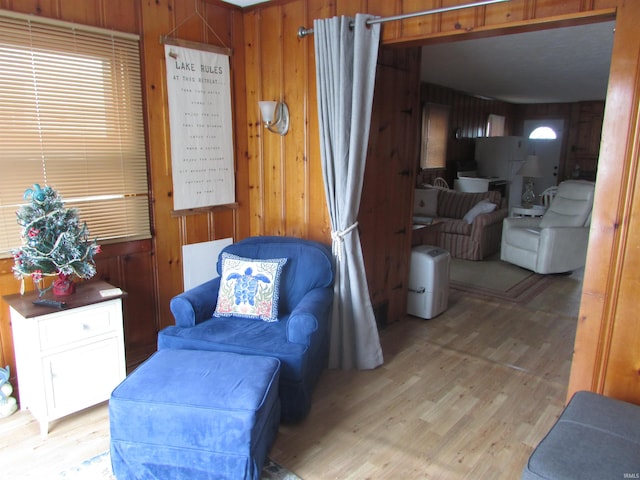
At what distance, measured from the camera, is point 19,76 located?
2424 millimetres

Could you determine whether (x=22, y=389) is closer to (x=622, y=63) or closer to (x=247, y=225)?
(x=247, y=225)

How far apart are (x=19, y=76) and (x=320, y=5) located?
1779mm

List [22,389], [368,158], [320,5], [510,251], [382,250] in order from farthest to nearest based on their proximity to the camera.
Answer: [510,251] → [382,250] → [368,158] → [320,5] → [22,389]

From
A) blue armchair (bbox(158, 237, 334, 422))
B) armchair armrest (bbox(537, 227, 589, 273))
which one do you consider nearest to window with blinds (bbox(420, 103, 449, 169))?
armchair armrest (bbox(537, 227, 589, 273))

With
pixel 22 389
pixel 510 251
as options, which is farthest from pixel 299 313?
pixel 510 251

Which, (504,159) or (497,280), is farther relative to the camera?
(504,159)

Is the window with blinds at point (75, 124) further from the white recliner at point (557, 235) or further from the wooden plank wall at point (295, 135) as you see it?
the white recliner at point (557, 235)

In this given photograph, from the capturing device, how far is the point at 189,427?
1849 mm

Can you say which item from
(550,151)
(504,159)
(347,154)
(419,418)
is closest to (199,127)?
(347,154)

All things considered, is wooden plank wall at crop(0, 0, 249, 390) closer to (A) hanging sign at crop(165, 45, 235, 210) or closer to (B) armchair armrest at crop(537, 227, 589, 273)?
(A) hanging sign at crop(165, 45, 235, 210)

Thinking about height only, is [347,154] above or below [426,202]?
above

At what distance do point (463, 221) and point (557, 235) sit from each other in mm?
1138

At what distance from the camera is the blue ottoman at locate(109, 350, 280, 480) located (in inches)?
72.2

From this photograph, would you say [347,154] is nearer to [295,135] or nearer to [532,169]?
[295,135]
